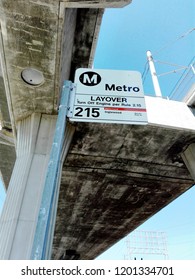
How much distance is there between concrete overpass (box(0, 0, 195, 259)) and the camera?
4.91 meters

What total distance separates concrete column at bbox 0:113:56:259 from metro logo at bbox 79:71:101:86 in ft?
13.2

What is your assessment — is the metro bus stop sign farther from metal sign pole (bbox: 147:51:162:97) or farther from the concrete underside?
metal sign pole (bbox: 147:51:162:97)

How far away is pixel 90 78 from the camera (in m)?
2.37

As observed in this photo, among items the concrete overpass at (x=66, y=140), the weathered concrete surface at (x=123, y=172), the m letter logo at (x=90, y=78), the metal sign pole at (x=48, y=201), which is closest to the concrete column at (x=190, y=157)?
the concrete overpass at (x=66, y=140)

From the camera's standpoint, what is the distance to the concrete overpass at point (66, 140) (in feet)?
16.1

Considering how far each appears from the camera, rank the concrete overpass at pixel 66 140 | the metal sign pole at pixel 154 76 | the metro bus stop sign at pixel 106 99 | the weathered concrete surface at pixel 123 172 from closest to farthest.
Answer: the metro bus stop sign at pixel 106 99 → the concrete overpass at pixel 66 140 → the weathered concrete surface at pixel 123 172 → the metal sign pole at pixel 154 76

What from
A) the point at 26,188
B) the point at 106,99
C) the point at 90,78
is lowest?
the point at 106,99

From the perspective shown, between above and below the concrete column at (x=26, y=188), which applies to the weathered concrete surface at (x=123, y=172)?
above

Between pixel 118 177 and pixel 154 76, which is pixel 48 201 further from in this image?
pixel 154 76

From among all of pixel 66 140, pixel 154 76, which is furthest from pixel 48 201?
pixel 154 76

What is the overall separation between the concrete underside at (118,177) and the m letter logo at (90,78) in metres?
5.07

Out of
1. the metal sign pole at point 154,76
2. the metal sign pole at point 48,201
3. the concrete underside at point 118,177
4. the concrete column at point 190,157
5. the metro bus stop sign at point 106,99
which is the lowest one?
the metal sign pole at point 48,201

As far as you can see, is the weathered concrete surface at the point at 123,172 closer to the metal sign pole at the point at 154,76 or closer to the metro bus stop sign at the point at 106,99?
the metal sign pole at the point at 154,76

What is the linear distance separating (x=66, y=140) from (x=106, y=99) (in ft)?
16.2
